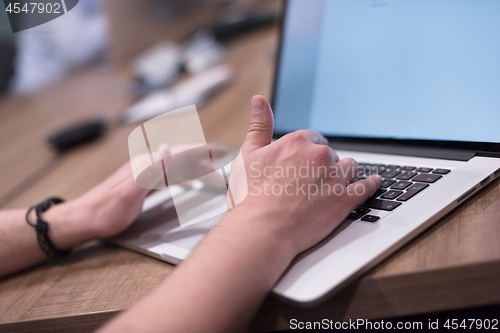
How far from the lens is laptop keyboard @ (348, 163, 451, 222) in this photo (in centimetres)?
40

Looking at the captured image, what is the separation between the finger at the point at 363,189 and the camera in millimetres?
410

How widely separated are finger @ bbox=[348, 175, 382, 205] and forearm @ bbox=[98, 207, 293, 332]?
108 mm

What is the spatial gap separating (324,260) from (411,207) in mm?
116

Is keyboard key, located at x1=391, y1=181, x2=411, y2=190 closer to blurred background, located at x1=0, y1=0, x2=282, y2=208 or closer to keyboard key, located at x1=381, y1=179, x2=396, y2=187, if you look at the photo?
keyboard key, located at x1=381, y1=179, x2=396, y2=187

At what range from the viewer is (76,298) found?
1.38 ft

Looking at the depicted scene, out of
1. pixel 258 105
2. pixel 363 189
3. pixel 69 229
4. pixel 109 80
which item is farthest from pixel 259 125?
pixel 109 80

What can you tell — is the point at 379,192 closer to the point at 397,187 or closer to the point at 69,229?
the point at 397,187

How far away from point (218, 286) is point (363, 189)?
0.20 m

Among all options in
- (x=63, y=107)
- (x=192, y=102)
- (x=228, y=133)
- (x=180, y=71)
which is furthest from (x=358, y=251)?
(x=63, y=107)

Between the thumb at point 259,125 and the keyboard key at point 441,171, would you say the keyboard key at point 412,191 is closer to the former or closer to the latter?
the keyboard key at point 441,171

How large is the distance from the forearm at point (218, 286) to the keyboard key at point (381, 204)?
0.12m

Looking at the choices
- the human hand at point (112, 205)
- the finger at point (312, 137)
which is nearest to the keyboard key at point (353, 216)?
the finger at point (312, 137)

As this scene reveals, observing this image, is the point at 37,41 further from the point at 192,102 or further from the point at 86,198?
the point at 86,198

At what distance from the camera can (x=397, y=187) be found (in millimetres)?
432
